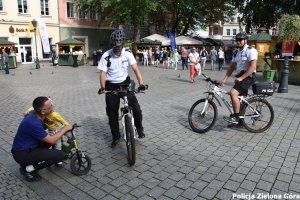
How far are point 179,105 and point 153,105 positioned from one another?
770 mm

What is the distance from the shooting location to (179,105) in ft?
29.0

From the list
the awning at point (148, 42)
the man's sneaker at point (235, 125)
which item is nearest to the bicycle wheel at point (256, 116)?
the man's sneaker at point (235, 125)

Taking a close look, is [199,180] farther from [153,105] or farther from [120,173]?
[153,105]

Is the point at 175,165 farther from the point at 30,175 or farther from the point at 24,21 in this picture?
the point at 24,21

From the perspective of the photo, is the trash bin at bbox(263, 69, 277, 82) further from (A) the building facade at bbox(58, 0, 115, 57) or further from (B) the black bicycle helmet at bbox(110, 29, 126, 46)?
(A) the building facade at bbox(58, 0, 115, 57)

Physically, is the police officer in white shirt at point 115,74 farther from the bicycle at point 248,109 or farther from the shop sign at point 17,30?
the shop sign at point 17,30

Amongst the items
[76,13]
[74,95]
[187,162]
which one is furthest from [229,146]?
[76,13]

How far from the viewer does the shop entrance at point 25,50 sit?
3136 centimetres

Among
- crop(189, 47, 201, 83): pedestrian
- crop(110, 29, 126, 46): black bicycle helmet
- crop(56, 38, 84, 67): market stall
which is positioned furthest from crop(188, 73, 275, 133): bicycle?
crop(56, 38, 84, 67): market stall

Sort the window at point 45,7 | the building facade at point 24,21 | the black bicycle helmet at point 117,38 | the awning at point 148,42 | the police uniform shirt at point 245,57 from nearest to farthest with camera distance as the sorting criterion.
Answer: the black bicycle helmet at point 117,38
the police uniform shirt at point 245,57
the building facade at point 24,21
the awning at point 148,42
the window at point 45,7

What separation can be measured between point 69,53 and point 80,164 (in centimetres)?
2401

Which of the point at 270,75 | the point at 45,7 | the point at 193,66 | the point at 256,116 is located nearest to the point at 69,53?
the point at 45,7

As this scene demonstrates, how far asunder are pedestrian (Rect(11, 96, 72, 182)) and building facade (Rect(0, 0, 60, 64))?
27.5m

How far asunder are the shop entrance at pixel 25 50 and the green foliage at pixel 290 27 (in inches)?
1033
